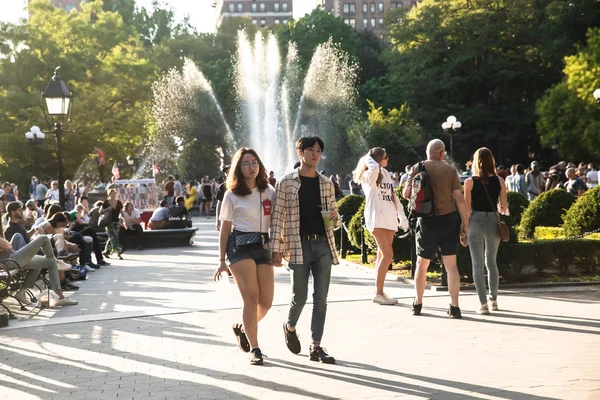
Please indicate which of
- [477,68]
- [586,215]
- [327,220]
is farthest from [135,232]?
[477,68]

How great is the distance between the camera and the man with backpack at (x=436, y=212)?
9867 millimetres

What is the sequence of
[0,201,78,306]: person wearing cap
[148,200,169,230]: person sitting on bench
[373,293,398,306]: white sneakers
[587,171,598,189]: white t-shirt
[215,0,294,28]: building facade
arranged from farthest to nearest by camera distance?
[215,0,294,28]: building facade < [587,171,598,189]: white t-shirt < [148,200,169,230]: person sitting on bench < [0,201,78,306]: person wearing cap < [373,293,398,306]: white sneakers

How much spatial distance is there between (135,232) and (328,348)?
15.4 m

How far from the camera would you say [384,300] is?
11008 mm

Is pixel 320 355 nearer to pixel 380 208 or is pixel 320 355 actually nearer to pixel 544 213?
pixel 380 208

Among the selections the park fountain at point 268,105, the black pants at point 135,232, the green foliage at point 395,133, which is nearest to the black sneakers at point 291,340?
the black pants at point 135,232

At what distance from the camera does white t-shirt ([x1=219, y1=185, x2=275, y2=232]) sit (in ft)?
24.8

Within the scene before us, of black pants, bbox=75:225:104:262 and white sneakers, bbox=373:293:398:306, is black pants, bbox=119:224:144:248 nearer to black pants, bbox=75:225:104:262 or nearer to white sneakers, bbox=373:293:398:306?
black pants, bbox=75:225:104:262

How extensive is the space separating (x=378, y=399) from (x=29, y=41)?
44.6 m

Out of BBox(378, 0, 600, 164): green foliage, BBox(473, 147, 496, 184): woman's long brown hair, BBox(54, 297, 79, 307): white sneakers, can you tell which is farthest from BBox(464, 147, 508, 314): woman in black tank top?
BBox(378, 0, 600, 164): green foliage

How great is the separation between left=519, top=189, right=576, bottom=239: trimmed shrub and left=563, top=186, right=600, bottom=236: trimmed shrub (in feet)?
8.57

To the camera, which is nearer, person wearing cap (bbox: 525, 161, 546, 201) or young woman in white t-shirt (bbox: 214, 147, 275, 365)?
young woman in white t-shirt (bbox: 214, 147, 275, 365)

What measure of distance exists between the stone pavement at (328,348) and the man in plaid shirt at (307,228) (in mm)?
431

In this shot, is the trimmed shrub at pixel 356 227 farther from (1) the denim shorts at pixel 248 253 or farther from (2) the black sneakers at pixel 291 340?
(1) the denim shorts at pixel 248 253
